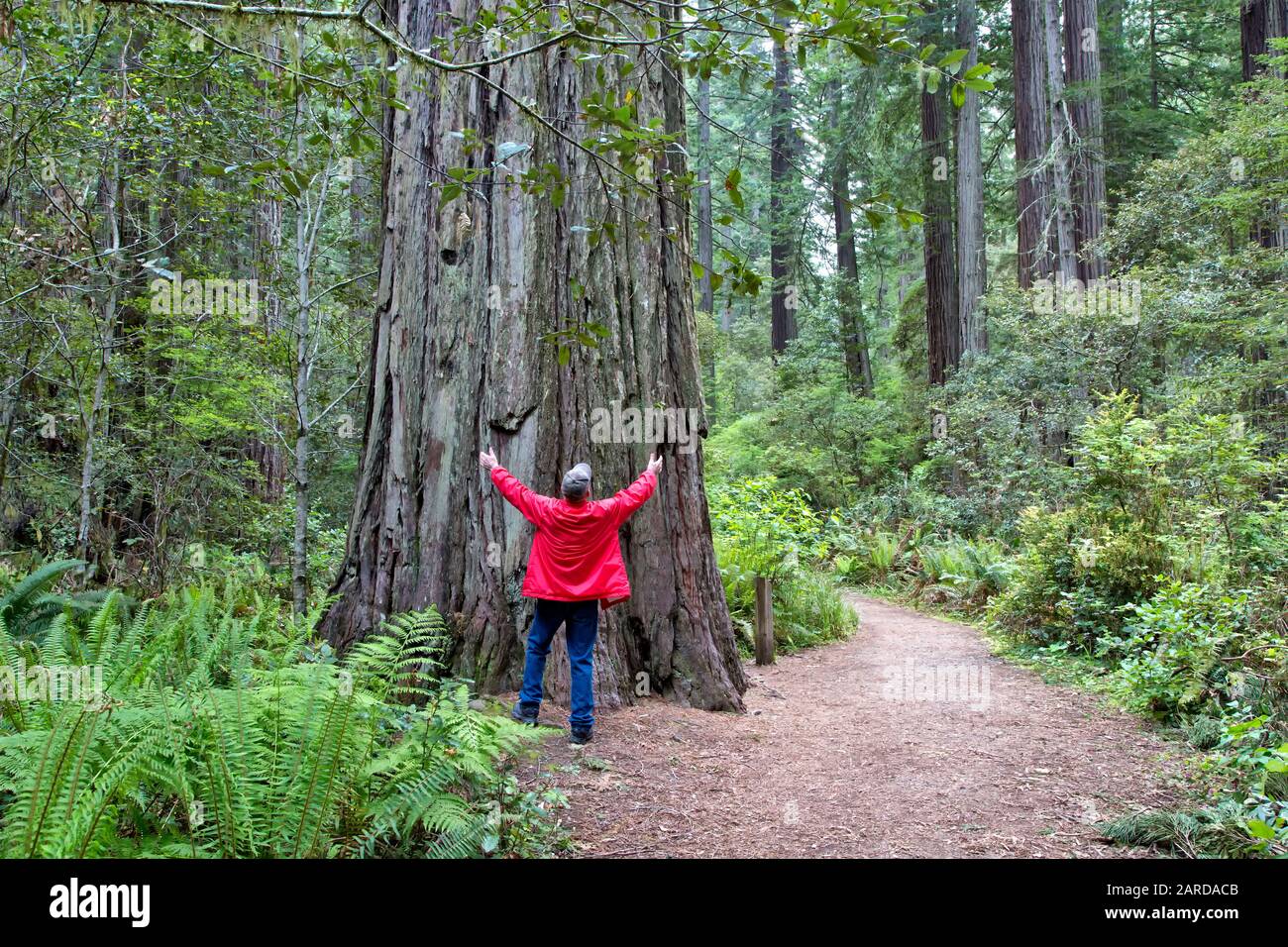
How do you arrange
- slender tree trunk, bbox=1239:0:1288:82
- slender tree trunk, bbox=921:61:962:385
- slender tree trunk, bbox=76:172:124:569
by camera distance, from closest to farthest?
slender tree trunk, bbox=76:172:124:569 → slender tree trunk, bbox=1239:0:1288:82 → slender tree trunk, bbox=921:61:962:385

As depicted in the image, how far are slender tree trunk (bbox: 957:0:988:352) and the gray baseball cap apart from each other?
14314mm

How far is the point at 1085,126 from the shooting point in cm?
1609

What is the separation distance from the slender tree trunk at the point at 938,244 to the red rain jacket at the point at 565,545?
15275mm

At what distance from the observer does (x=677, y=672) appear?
6.08 metres

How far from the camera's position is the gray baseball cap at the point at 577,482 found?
5125 millimetres

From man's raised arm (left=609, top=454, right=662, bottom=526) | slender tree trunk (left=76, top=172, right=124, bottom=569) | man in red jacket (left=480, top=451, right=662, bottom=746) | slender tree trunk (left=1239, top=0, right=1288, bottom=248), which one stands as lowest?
man in red jacket (left=480, top=451, right=662, bottom=746)

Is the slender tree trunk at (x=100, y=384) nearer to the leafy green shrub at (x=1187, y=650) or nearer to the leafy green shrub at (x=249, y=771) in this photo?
the leafy green shrub at (x=249, y=771)

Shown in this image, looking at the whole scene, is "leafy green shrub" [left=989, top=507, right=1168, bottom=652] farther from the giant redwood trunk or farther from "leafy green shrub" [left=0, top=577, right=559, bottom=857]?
"leafy green shrub" [left=0, top=577, right=559, bottom=857]

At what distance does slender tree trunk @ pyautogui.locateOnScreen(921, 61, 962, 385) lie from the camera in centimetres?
1897

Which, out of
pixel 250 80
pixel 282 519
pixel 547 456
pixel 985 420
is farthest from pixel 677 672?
pixel 985 420

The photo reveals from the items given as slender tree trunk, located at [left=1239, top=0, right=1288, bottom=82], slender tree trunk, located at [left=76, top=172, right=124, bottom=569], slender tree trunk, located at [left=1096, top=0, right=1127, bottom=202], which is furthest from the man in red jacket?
slender tree trunk, located at [left=1096, top=0, right=1127, bottom=202]

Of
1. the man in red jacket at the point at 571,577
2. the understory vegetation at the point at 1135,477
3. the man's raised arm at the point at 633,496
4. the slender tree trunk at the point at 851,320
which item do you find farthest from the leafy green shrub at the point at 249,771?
the slender tree trunk at the point at 851,320
